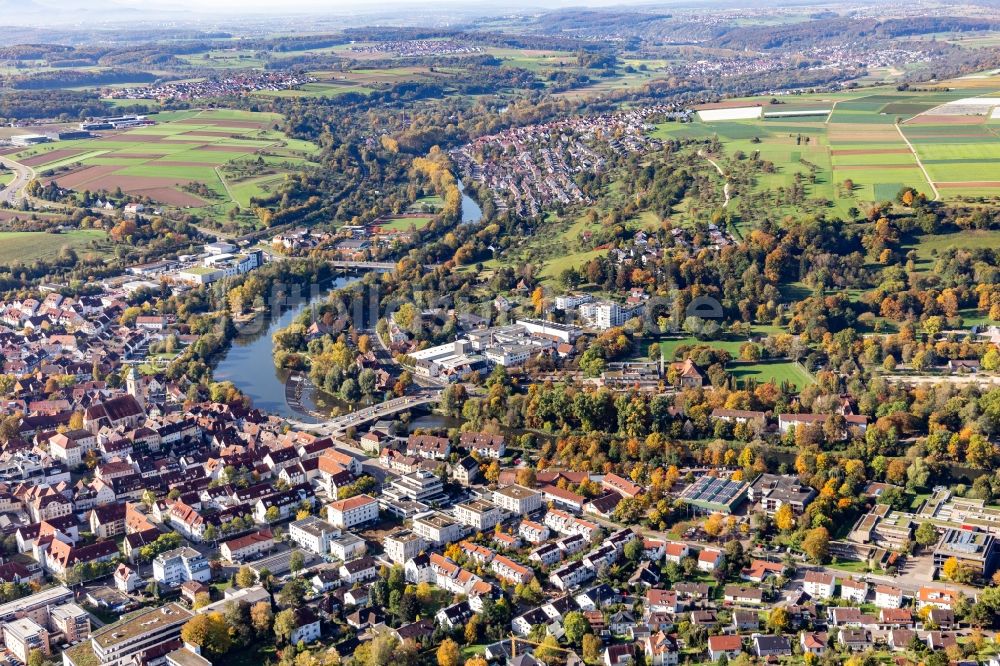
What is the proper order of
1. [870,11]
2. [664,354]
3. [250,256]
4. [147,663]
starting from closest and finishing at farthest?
[147,663] < [664,354] < [250,256] < [870,11]

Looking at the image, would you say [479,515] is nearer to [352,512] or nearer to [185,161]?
[352,512]

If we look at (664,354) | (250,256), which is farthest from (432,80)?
(664,354)

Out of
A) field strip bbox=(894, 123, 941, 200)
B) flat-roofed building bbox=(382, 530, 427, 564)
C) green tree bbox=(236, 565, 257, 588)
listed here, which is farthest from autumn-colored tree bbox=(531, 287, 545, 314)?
green tree bbox=(236, 565, 257, 588)

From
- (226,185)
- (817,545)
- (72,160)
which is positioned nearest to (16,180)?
(72,160)

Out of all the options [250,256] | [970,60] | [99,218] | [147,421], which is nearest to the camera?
[147,421]

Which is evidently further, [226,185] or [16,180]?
[16,180]

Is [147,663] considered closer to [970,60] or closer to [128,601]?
[128,601]

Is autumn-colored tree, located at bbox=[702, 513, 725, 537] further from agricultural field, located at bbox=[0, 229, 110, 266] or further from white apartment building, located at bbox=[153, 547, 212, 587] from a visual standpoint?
agricultural field, located at bbox=[0, 229, 110, 266]
